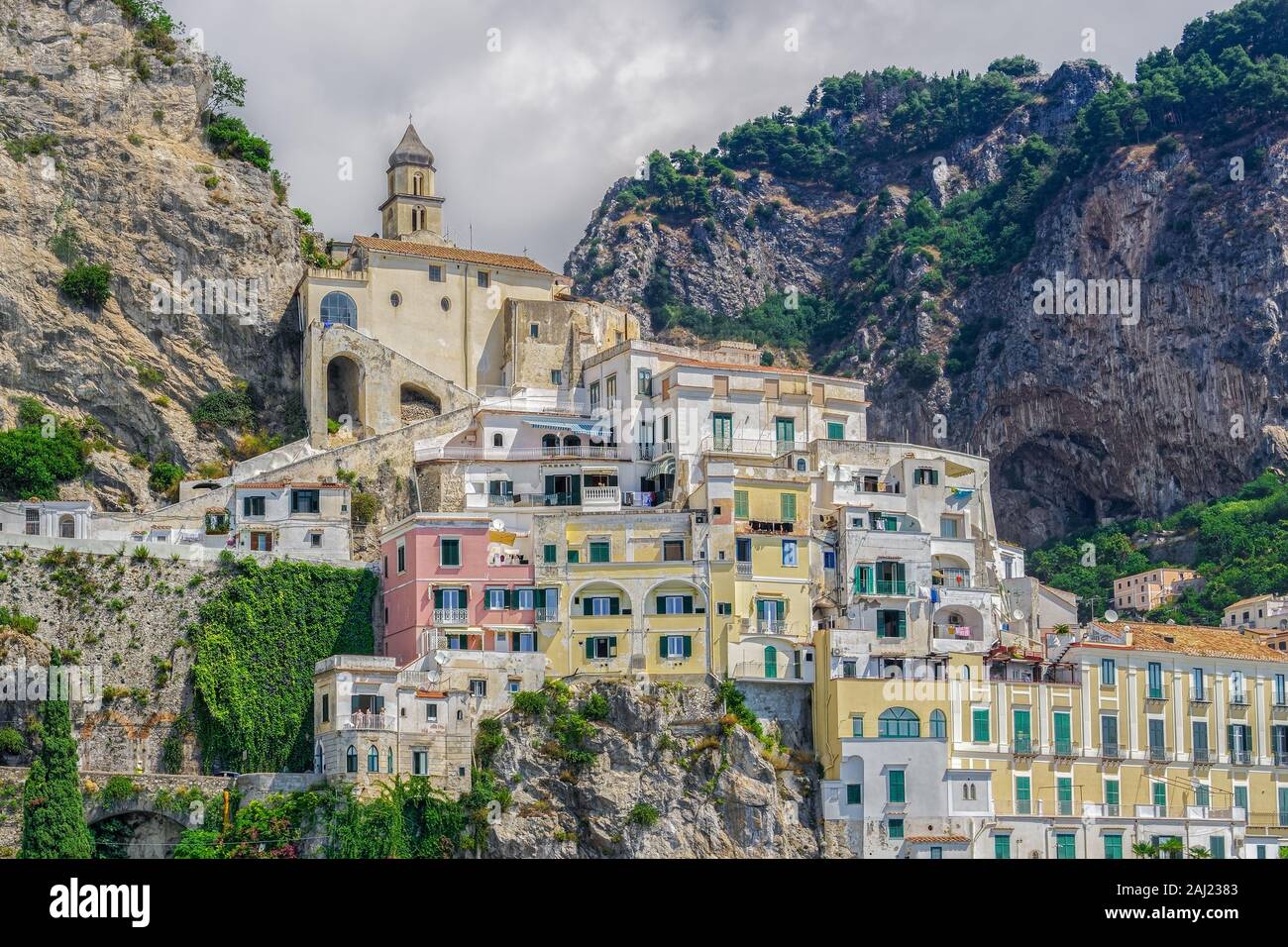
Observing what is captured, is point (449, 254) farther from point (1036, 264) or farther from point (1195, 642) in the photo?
point (1036, 264)

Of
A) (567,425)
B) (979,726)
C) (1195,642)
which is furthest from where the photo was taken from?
(567,425)

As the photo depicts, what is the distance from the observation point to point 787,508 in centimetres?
6494

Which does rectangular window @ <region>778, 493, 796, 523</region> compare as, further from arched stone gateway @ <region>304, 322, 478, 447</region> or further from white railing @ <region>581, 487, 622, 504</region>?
arched stone gateway @ <region>304, 322, 478, 447</region>

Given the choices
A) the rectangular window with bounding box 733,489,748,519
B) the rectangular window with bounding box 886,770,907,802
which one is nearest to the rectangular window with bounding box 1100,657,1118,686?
the rectangular window with bounding box 886,770,907,802

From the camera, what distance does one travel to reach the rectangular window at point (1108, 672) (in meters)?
63.5

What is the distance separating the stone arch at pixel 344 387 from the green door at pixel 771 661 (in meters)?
21.5

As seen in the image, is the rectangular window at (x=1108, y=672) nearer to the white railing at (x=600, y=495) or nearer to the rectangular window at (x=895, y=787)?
the rectangular window at (x=895, y=787)

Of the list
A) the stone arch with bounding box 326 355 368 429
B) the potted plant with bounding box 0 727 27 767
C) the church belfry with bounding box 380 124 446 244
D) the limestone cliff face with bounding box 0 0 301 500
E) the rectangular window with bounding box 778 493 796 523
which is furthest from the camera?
the church belfry with bounding box 380 124 446 244

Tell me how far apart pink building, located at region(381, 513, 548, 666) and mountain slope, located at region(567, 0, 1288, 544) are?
5271 centimetres

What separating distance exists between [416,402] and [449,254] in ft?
26.1

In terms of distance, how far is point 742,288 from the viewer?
133 meters

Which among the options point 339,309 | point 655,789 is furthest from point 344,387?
point 655,789

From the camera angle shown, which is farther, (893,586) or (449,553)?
(893,586)

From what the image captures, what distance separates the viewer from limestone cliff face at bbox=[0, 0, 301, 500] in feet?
240
